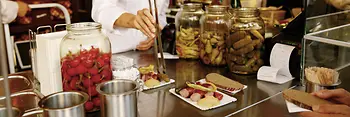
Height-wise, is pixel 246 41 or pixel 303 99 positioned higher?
pixel 246 41

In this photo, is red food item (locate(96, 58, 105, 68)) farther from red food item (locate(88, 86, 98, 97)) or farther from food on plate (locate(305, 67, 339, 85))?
food on plate (locate(305, 67, 339, 85))

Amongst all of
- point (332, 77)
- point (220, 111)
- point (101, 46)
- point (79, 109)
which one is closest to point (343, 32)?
point (332, 77)

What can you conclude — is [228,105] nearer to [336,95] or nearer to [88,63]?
[336,95]

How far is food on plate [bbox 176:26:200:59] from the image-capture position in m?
1.37

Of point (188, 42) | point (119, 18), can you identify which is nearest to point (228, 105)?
point (188, 42)

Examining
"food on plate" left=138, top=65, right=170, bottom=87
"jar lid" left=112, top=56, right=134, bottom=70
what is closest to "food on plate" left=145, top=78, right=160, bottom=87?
"food on plate" left=138, top=65, right=170, bottom=87

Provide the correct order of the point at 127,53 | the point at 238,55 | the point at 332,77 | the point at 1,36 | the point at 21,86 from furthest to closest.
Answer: the point at 127,53
the point at 238,55
the point at 21,86
the point at 332,77
the point at 1,36

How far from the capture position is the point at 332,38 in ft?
3.53

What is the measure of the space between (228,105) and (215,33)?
0.41 meters

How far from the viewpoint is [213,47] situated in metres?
1.29

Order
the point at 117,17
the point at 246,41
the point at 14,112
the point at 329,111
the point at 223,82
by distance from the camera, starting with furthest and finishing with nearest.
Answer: the point at 117,17 < the point at 246,41 < the point at 223,82 < the point at 329,111 < the point at 14,112

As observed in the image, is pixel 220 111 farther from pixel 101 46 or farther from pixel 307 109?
pixel 101 46

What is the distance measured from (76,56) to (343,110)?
669 mm

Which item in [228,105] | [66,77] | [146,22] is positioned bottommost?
[228,105]
